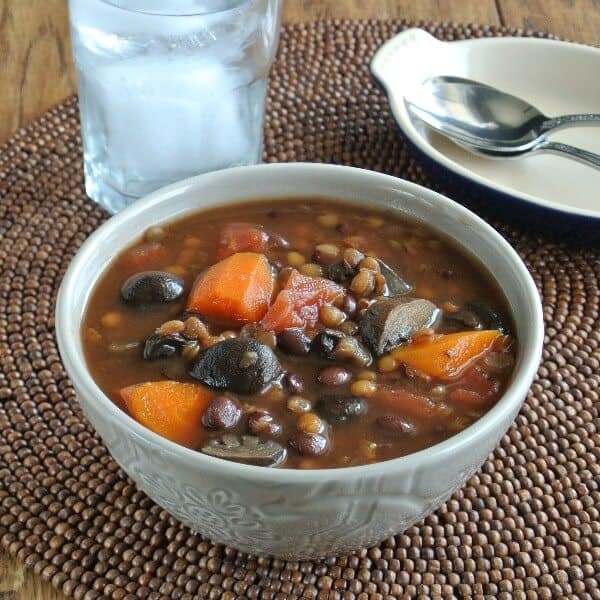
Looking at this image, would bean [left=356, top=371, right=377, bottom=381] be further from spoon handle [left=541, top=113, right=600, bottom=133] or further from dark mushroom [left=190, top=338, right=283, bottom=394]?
spoon handle [left=541, top=113, right=600, bottom=133]

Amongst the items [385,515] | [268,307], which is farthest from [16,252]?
[385,515]

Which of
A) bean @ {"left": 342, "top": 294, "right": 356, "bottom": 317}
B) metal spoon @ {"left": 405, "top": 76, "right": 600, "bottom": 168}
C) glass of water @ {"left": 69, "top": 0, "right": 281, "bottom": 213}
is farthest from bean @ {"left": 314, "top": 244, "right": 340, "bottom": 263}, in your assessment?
metal spoon @ {"left": 405, "top": 76, "right": 600, "bottom": 168}

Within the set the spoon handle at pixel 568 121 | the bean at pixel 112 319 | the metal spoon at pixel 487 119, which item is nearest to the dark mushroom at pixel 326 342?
the bean at pixel 112 319

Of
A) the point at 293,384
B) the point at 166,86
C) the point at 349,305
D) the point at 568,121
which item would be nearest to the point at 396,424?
the point at 293,384

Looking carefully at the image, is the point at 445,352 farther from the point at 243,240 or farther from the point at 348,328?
the point at 243,240

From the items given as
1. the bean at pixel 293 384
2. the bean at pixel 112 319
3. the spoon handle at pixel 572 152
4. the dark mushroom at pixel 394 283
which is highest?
the dark mushroom at pixel 394 283

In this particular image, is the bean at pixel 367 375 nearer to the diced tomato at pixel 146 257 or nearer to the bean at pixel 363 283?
the bean at pixel 363 283

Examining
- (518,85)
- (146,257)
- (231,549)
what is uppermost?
(146,257)
